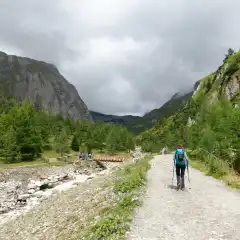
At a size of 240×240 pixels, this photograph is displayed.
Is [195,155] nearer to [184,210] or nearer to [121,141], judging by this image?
[184,210]

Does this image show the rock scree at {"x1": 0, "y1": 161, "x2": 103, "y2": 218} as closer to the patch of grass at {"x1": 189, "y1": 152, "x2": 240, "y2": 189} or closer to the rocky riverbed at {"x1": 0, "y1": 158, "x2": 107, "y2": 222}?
the rocky riverbed at {"x1": 0, "y1": 158, "x2": 107, "y2": 222}

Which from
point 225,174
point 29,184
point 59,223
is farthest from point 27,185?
point 59,223

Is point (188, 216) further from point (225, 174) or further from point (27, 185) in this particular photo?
point (27, 185)

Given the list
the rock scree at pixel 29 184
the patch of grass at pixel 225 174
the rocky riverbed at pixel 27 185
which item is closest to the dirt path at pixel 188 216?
the patch of grass at pixel 225 174

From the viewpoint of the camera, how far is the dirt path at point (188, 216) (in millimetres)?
13070

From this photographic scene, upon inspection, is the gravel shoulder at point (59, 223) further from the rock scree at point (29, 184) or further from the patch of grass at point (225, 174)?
the rock scree at point (29, 184)

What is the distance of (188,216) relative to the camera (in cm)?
1577

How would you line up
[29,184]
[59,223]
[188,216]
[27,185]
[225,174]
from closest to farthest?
[188,216] → [59,223] → [225,174] → [27,185] → [29,184]

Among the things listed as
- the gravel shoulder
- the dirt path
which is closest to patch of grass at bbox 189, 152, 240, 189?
the dirt path

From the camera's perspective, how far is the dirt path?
13.1 metres

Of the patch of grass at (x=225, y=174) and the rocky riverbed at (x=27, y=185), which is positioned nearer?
the patch of grass at (x=225, y=174)

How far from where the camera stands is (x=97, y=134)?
6604 inches

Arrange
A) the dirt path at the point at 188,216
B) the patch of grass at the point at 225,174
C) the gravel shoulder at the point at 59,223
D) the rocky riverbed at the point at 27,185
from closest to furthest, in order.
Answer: the dirt path at the point at 188,216 → the gravel shoulder at the point at 59,223 → the patch of grass at the point at 225,174 → the rocky riverbed at the point at 27,185

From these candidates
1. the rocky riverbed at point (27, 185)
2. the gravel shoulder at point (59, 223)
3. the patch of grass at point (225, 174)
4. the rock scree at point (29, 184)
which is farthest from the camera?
the rock scree at point (29, 184)
